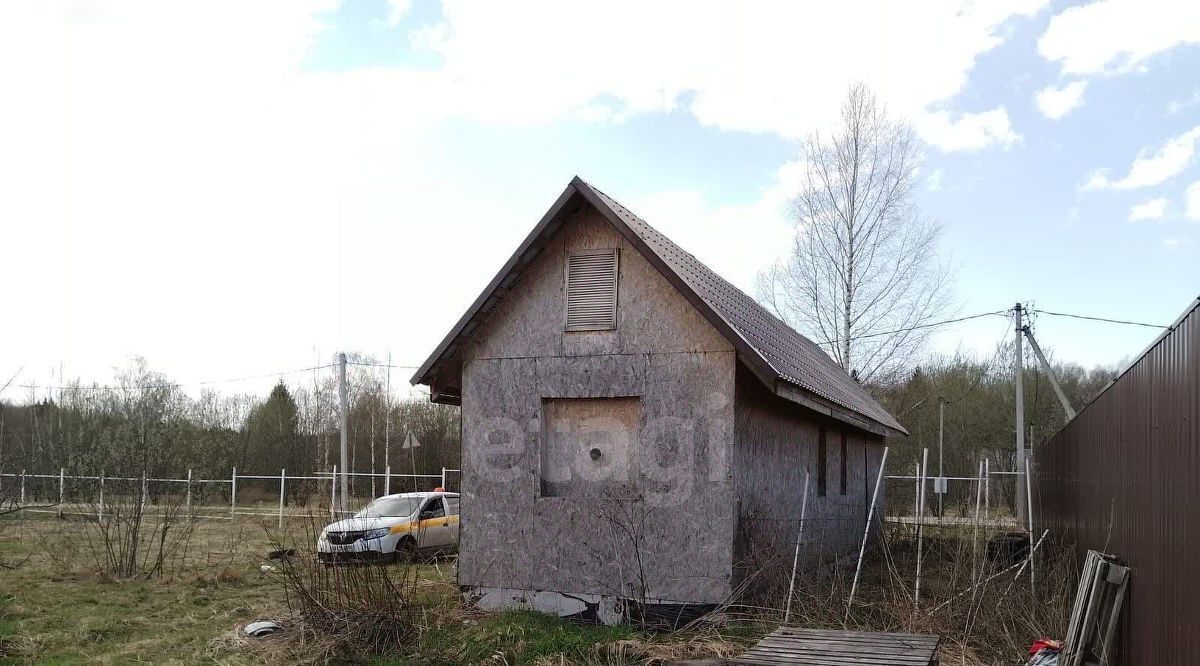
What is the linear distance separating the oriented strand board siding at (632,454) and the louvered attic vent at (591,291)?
0.34 ft

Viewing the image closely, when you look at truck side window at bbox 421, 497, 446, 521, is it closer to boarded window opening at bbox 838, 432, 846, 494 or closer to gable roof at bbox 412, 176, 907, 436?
gable roof at bbox 412, 176, 907, 436

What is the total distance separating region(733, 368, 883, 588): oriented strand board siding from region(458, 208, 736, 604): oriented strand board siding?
0.47m

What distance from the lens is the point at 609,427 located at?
1191cm

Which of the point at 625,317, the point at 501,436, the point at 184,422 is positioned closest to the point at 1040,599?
the point at 625,317

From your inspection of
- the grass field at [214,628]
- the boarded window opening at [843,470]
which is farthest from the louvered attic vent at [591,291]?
the boarded window opening at [843,470]

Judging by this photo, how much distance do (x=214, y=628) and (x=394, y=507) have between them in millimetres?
7600

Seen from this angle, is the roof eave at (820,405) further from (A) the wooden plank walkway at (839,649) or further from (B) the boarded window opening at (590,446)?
(A) the wooden plank walkway at (839,649)

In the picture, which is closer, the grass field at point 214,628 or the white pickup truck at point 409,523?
the grass field at point 214,628

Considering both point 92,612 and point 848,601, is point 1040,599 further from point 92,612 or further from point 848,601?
point 92,612

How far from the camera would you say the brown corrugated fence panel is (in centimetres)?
518

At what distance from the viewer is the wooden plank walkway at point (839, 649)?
7355 millimetres

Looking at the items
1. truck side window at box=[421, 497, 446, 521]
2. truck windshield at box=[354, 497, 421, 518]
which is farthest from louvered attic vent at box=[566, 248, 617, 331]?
truck side window at box=[421, 497, 446, 521]

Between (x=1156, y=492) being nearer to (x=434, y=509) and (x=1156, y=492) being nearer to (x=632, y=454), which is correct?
(x=632, y=454)

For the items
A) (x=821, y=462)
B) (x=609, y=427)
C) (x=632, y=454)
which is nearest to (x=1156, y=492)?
(x=632, y=454)
